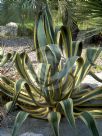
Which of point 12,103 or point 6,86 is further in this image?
point 6,86

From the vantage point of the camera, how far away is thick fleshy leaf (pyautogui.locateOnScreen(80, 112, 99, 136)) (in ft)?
9.49

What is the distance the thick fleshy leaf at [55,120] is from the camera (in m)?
2.91

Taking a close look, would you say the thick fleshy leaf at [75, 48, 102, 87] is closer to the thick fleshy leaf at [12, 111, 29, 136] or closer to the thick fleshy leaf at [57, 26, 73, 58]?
the thick fleshy leaf at [57, 26, 73, 58]

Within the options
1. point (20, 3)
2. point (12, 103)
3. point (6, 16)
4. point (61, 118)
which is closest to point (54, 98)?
point (61, 118)

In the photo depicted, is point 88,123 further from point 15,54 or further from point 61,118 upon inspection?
point 15,54

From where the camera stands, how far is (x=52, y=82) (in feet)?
10.5

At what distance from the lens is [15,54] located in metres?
3.22

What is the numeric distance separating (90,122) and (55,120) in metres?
0.27

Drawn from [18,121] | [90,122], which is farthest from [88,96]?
[18,121]

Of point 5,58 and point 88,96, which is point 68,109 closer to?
point 88,96

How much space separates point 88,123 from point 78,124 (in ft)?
1.28

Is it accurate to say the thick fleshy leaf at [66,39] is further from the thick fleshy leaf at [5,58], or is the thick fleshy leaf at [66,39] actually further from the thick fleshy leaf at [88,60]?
the thick fleshy leaf at [5,58]

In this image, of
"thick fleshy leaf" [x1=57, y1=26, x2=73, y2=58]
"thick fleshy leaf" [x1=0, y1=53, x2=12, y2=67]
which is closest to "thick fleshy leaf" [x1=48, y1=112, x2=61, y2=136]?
"thick fleshy leaf" [x1=0, y1=53, x2=12, y2=67]

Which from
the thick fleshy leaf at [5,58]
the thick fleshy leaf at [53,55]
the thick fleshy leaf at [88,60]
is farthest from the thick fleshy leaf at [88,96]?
the thick fleshy leaf at [5,58]
